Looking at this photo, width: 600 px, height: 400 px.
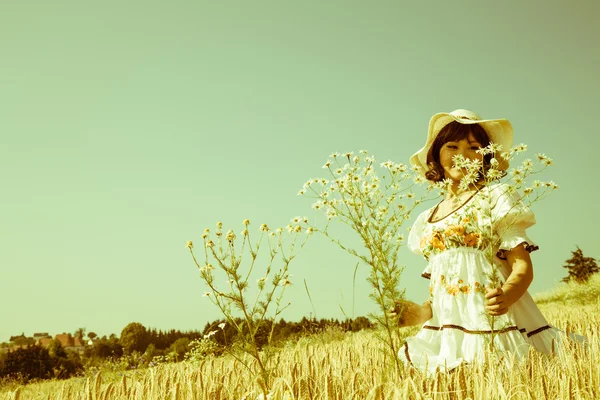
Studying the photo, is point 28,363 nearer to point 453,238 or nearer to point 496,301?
point 453,238

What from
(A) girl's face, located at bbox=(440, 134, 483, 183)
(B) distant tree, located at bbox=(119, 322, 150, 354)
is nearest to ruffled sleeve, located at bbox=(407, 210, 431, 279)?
(A) girl's face, located at bbox=(440, 134, 483, 183)

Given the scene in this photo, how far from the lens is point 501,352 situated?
2.89 metres

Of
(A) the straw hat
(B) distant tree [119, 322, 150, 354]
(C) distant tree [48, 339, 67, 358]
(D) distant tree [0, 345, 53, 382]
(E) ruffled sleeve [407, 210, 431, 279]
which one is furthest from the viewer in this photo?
(C) distant tree [48, 339, 67, 358]

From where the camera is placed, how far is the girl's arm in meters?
2.78

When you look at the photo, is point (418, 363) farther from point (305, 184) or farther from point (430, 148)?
point (430, 148)

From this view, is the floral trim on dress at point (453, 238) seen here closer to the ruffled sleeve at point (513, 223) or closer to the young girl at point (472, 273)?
the young girl at point (472, 273)

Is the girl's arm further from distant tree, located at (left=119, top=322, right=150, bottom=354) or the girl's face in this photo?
distant tree, located at (left=119, top=322, right=150, bottom=354)

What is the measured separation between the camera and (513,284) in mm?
3102

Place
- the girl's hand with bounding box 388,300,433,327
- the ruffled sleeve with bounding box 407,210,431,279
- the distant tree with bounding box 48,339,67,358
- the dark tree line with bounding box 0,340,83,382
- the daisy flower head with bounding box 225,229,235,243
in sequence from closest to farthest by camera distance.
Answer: the daisy flower head with bounding box 225,229,235,243 < the girl's hand with bounding box 388,300,433,327 < the ruffled sleeve with bounding box 407,210,431,279 < the dark tree line with bounding box 0,340,83,382 < the distant tree with bounding box 48,339,67,358

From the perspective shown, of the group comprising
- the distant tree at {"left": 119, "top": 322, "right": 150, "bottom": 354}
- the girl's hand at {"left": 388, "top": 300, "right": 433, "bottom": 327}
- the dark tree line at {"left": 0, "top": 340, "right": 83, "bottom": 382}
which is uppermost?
the girl's hand at {"left": 388, "top": 300, "right": 433, "bottom": 327}

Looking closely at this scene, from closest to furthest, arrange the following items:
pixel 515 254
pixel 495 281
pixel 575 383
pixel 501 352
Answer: pixel 575 383
pixel 495 281
pixel 501 352
pixel 515 254

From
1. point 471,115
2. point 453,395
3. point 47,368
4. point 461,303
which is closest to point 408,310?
point 461,303

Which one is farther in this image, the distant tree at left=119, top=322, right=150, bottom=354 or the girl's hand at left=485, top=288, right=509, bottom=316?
the distant tree at left=119, top=322, right=150, bottom=354

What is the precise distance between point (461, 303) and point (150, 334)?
1874 cm
